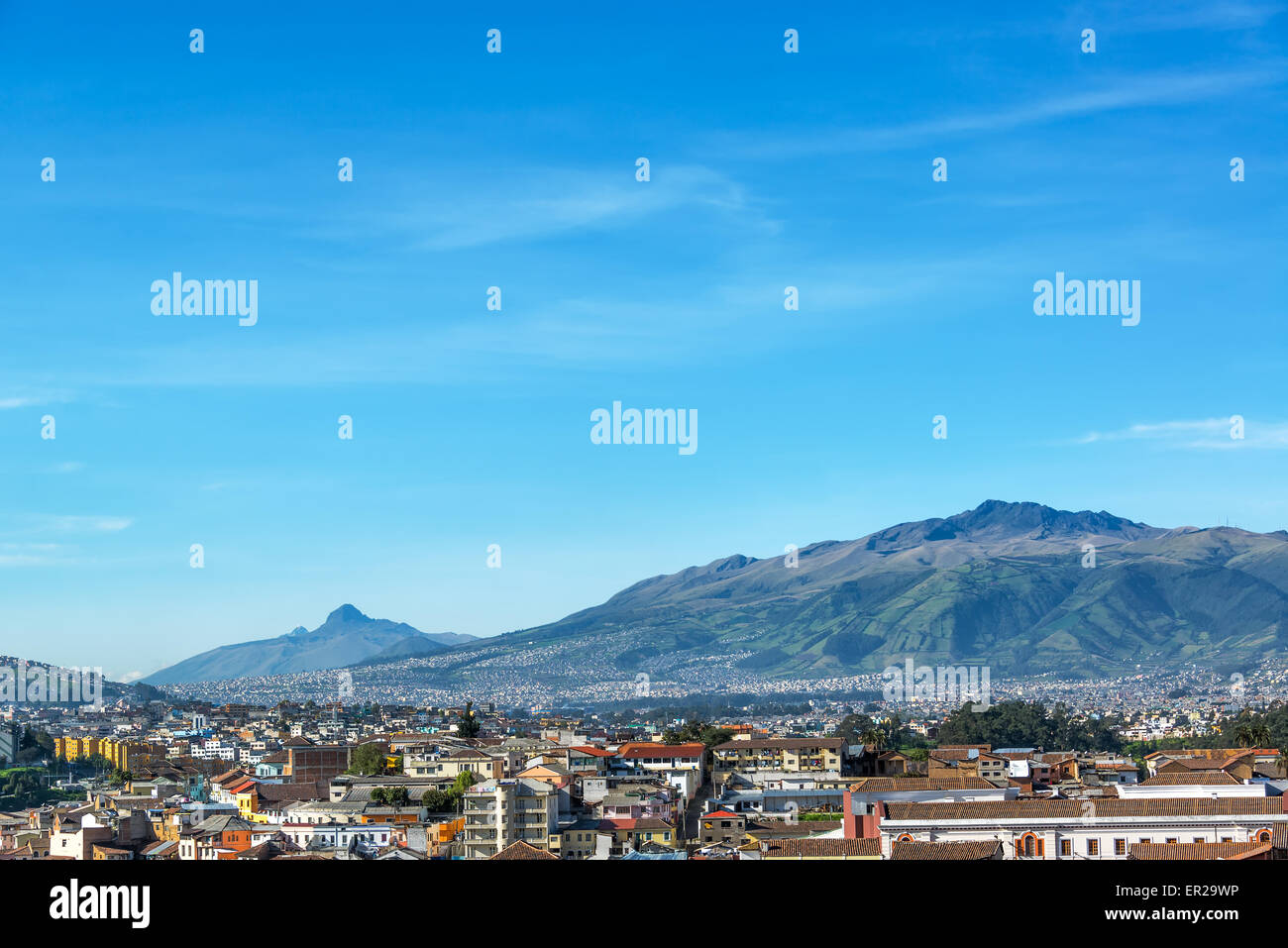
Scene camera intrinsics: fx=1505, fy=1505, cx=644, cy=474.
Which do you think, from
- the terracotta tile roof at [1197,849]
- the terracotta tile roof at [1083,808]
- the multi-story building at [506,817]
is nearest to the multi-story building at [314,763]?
the multi-story building at [506,817]

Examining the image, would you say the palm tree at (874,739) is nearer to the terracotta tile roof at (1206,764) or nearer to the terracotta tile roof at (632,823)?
the terracotta tile roof at (1206,764)

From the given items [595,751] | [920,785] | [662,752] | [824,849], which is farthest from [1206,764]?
[824,849]

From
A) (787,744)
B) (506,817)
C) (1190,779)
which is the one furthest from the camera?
(787,744)

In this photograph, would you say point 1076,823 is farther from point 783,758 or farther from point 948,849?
point 783,758

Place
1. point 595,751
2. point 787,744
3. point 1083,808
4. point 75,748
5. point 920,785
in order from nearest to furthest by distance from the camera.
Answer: point 1083,808, point 920,785, point 787,744, point 595,751, point 75,748
